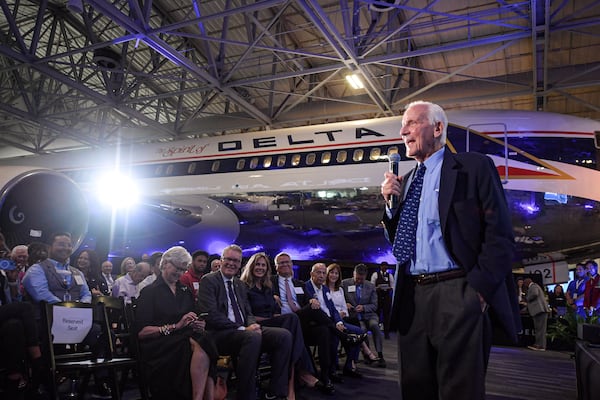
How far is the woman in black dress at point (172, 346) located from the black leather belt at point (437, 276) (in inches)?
94.1

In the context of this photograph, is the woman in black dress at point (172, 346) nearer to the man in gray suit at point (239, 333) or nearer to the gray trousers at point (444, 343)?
the man in gray suit at point (239, 333)

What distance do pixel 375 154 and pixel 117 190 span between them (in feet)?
21.4

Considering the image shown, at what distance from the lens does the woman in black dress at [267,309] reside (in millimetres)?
4605

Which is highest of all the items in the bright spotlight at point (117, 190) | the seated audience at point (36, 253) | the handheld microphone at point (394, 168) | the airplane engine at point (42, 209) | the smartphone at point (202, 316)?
the bright spotlight at point (117, 190)

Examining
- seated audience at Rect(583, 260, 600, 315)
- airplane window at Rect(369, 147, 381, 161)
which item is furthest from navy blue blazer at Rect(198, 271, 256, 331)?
seated audience at Rect(583, 260, 600, 315)

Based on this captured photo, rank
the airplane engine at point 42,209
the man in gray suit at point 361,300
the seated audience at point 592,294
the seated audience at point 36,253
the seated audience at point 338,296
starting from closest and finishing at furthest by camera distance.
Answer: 1. the seated audience at point 36,253
2. the seated audience at point 338,296
3. the man in gray suit at point 361,300
4. the airplane engine at point 42,209
5. the seated audience at point 592,294

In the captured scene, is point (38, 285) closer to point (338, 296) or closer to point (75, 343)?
point (75, 343)

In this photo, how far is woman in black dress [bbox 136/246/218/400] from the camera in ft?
12.0

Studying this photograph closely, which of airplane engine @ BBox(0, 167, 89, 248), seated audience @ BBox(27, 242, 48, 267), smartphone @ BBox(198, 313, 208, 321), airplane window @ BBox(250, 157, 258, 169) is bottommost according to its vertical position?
smartphone @ BBox(198, 313, 208, 321)

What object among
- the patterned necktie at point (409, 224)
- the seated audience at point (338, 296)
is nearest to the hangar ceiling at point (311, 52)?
the seated audience at point (338, 296)

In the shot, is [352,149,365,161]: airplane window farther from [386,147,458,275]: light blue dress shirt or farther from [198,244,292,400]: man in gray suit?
[386,147,458,275]: light blue dress shirt

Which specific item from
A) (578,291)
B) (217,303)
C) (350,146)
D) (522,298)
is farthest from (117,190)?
(578,291)

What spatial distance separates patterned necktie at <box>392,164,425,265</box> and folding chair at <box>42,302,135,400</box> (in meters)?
2.77

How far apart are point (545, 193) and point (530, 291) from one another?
284 centimetres
